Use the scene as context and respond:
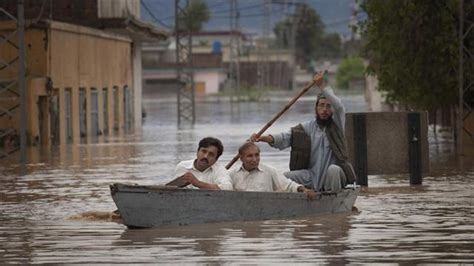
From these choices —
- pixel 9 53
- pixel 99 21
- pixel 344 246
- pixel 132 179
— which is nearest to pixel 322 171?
pixel 344 246

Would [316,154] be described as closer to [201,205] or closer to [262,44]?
[201,205]

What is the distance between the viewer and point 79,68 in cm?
6012

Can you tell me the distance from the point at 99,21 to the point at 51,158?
29376 millimetres

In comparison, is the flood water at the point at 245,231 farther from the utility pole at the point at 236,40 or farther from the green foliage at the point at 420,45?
the utility pole at the point at 236,40

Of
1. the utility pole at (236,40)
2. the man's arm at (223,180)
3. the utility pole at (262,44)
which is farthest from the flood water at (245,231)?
the utility pole at (262,44)

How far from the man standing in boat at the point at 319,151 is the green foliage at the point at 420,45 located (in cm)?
2238

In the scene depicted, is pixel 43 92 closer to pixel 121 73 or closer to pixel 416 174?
pixel 121 73

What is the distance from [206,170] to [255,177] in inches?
34.2

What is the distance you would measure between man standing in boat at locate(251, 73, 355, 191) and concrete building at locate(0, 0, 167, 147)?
25941 mm

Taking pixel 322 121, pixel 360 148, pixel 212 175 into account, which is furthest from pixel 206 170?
pixel 360 148

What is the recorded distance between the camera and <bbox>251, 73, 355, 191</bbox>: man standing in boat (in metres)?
22.1

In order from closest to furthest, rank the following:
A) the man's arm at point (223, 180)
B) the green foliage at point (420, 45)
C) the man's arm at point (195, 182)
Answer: the man's arm at point (195, 182) < the man's arm at point (223, 180) < the green foliage at point (420, 45)

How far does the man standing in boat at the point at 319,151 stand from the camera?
22109 millimetres

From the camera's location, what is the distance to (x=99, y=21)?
234 ft
